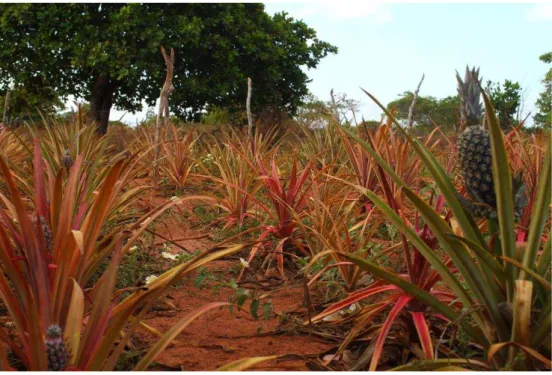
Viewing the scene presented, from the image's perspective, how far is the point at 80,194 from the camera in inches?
97.9

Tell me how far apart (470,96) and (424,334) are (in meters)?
0.71

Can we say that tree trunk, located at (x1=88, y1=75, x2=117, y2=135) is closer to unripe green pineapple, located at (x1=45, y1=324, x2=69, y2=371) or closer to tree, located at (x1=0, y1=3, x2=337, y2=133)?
tree, located at (x1=0, y1=3, x2=337, y2=133)

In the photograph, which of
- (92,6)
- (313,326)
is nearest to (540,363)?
(313,326)

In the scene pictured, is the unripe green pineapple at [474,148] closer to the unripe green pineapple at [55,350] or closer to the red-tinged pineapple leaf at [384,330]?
the red-tinged pineapple leaf at [384,330]

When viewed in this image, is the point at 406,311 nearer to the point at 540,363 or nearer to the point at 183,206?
the point at 540,363

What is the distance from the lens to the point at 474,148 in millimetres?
1426

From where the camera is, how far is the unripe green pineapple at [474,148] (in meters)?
1.42

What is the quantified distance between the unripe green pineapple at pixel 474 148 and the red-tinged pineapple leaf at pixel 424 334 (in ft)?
1.44

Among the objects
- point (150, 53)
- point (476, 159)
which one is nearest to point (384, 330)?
point (476, 159)

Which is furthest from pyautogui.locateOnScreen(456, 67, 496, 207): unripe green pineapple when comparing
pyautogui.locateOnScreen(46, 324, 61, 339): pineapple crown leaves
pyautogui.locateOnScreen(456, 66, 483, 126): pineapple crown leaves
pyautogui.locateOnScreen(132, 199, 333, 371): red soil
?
pyautogui.locateOnScreen(46, 324, 61, 339): pineapple crown leaves

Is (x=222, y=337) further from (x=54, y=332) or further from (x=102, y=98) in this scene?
(x=102, y=98)

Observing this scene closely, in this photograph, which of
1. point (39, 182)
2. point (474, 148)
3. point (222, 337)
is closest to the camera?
point (474, 148)

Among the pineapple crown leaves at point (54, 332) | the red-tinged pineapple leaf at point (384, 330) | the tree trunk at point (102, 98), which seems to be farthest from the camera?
the tree trunk at point (102, 98)

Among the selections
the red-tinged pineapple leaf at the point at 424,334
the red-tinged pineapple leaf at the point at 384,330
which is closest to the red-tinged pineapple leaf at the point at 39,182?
the red-tinged pineapple leaf at the point at 384,330
